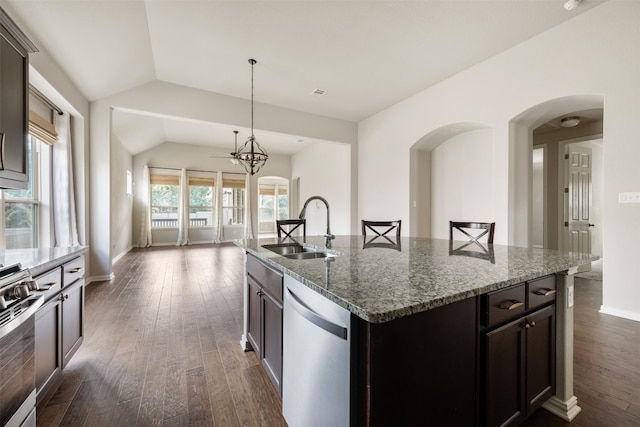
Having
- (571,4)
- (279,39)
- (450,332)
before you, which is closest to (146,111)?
(279,39)

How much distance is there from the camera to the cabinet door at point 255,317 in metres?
1.80

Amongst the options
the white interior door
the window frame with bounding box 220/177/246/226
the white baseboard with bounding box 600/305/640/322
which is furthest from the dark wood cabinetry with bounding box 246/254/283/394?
the window frame with bounding box 220/177/246/226

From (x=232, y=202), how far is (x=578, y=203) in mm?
8817

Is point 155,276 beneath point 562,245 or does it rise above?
beneath

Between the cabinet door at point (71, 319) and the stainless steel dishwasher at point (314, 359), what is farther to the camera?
the cabinet door at point (71, 319)

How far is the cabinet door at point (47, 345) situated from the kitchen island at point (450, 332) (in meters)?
1.15

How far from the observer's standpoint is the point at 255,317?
1919 millimetres

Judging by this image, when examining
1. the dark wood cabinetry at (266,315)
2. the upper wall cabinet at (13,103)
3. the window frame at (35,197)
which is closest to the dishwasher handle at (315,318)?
the dark wood cabinetry at (266,315)

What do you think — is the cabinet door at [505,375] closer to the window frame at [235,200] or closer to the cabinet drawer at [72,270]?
the cabinet drawer at [72,270]

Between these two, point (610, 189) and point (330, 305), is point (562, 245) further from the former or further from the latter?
point (330, 305)

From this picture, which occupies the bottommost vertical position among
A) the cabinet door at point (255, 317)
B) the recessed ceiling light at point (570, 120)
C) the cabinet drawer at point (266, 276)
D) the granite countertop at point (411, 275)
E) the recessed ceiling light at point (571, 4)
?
the cabinet door at point (255, 317)

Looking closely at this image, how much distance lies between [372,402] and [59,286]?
187 cm

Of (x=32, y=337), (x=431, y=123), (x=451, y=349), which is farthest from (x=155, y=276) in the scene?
(x=431, y=123)

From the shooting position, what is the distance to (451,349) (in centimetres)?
97
